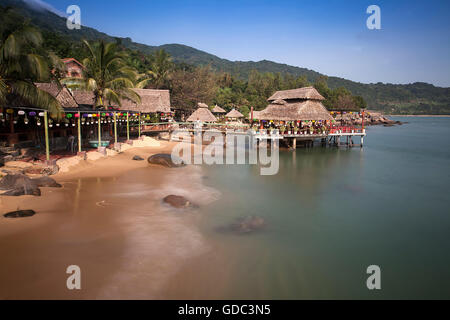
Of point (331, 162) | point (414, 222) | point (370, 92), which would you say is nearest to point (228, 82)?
point (331, 162)

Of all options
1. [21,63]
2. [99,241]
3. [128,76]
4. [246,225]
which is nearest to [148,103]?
[128,76]

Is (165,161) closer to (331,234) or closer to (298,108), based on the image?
(331,234)

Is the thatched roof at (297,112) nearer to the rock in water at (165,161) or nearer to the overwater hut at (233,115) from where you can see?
the rock in water at (165,161)

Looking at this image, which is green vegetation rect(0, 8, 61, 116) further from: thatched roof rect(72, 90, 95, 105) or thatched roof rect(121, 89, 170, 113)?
thatched roof rect(121, 89, 170, 113)

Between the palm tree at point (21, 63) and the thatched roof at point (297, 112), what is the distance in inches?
790

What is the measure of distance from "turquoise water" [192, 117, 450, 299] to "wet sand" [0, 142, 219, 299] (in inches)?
42.1

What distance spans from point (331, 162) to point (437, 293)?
1716 cm

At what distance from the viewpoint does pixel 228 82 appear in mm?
70125

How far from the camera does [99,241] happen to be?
7812 millimetres

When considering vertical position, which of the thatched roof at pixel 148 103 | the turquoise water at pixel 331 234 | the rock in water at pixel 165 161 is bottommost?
the turquoise water at pixel 331 234

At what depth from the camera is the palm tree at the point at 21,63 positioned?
10820mm

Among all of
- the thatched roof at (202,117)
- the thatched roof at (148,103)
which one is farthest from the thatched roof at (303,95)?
the thatched roof at (148,103)

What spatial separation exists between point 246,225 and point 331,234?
2.82 metres

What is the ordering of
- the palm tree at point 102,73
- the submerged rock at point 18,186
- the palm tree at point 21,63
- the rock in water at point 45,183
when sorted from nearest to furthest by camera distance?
the submerged rock at point 18,186, the palm tree at point 21,63, the rock in water at point 45,183, the palm tree at point 102,73
